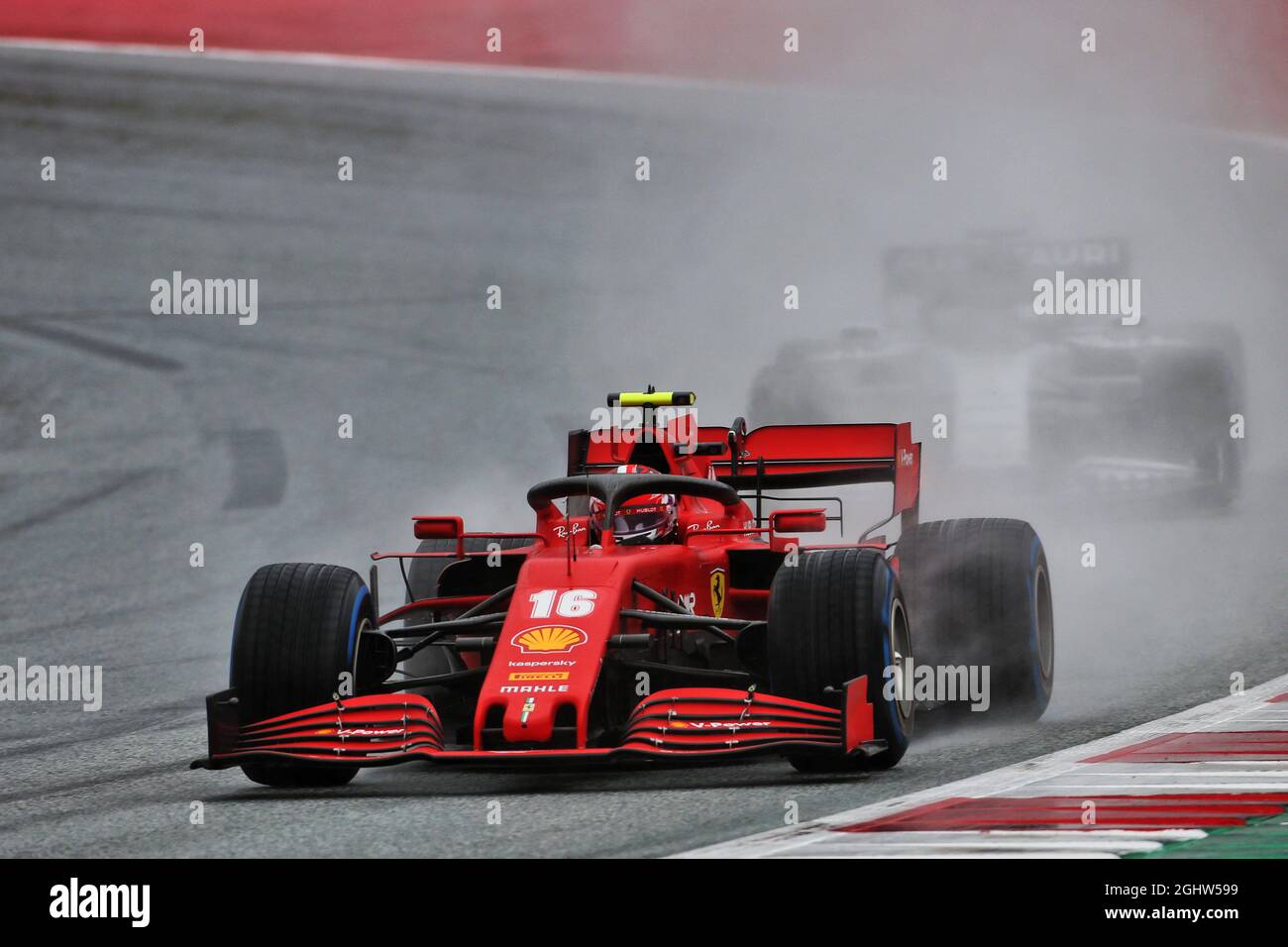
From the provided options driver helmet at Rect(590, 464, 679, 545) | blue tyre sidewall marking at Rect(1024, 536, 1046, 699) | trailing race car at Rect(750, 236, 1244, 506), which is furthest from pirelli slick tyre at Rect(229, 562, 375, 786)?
trailing race car at Rect(750, 236, 1244, 506)

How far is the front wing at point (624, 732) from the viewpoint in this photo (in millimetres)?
7000

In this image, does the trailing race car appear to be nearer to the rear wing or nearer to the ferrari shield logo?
the rear wing

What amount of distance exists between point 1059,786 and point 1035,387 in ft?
36.8

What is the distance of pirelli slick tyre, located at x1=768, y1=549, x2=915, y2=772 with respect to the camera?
7332 mm

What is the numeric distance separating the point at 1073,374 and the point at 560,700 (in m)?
11.8

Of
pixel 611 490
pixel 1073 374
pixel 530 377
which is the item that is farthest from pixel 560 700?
pixel 530 377

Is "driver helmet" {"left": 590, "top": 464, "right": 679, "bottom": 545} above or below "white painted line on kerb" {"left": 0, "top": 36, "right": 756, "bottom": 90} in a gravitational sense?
below

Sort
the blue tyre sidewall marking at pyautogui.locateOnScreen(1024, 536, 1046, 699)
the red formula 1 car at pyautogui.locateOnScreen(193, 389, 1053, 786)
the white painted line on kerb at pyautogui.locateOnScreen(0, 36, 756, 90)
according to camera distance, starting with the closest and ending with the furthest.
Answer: the red formula 1 car at pyautogui.locateOnScreen(193, 389, 1053, 786) < the blue tyre sidewall marking at pyautogui.locateOnScreen(1024, 536, 1046, 699) < the white painted line on kerb at pyautogui.locateOnScreen(0, 36, 756, 90)

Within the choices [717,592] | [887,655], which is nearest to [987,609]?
[717,592]

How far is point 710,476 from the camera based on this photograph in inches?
382

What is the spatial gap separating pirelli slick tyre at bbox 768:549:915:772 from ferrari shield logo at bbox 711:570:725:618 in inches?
46.4

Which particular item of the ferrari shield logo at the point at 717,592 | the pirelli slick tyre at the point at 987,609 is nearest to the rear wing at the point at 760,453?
the pirelli slick tyre at the point at 987,609
